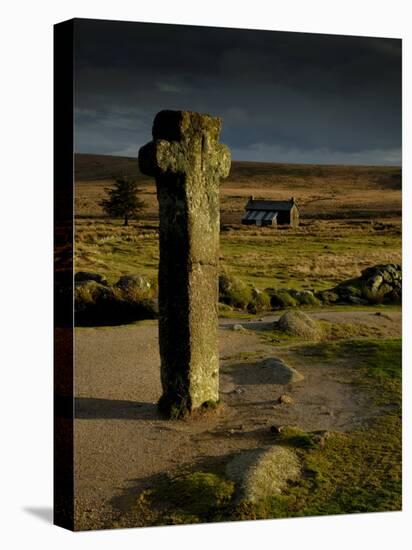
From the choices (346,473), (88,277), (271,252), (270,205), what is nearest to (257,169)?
(270,205)

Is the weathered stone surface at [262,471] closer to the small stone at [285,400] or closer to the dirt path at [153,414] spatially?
the dirt path at [153,414]

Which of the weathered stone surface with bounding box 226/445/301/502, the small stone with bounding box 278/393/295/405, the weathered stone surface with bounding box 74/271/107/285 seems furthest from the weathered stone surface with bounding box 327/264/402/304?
the weathered stone surface with bounding box 226/445/301/502

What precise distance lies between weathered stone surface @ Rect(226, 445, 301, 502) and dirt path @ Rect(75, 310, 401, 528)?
42cm

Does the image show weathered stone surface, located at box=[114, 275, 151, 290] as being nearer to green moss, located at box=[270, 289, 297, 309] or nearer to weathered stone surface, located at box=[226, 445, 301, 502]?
green moss, located at box=[270, 289, 297, 309]

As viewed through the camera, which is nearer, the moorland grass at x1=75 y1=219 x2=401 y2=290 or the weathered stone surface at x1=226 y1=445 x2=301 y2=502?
the weathered stone surface at x1=226 y1=445 x2=301 y2=502

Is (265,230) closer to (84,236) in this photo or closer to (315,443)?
(84,236)

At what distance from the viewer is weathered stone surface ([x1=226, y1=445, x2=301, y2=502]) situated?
39.3 feet

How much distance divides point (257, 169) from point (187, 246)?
6.31 metres

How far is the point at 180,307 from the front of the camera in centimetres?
1313

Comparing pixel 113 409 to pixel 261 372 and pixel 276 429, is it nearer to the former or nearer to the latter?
pixel 276 429

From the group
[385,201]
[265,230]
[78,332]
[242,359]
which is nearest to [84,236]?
[78,332]

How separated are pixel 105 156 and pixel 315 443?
21.4ft

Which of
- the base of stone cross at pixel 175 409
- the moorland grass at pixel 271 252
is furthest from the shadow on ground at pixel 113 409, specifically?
the moorland grass at pixel 271 252

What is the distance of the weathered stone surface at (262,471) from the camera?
1199cm
